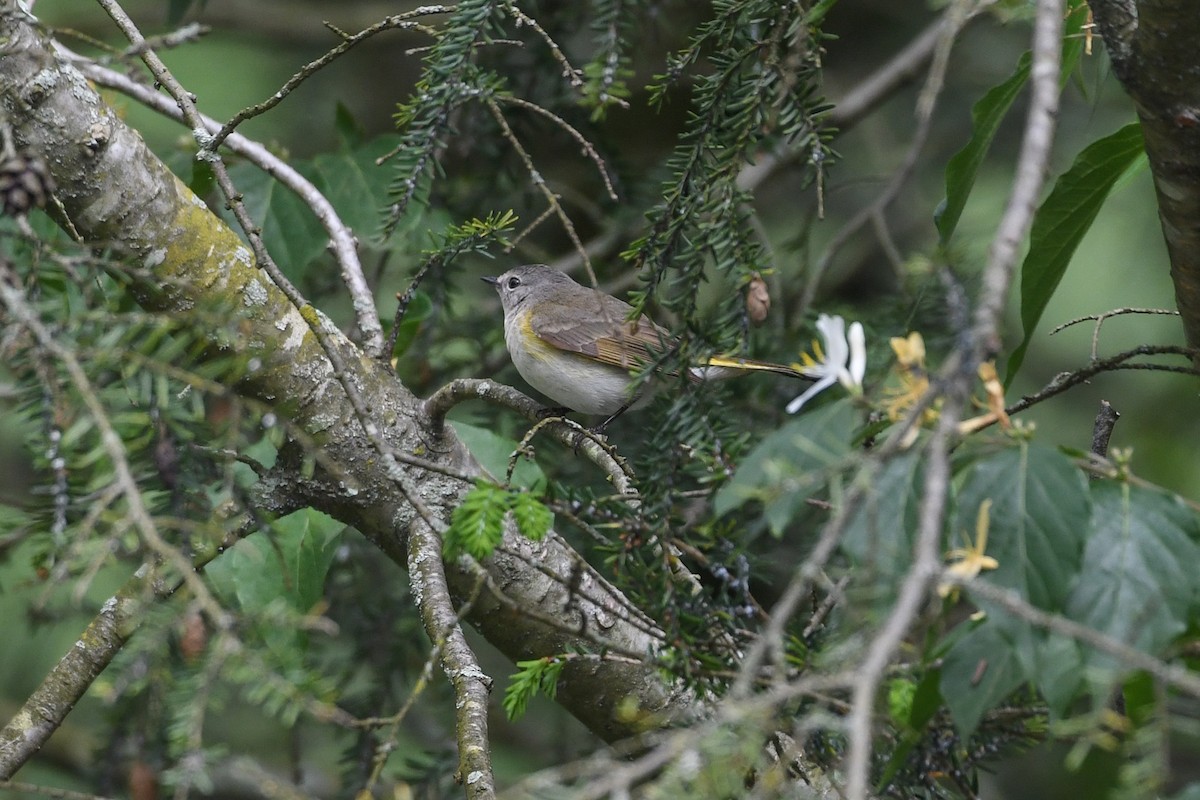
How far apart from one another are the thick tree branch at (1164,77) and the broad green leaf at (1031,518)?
0.79 metres

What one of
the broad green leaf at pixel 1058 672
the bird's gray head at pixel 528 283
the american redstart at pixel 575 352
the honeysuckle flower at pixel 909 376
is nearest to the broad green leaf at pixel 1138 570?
the broad green leaf at pixel 1058 672

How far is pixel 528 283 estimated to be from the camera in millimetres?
4289

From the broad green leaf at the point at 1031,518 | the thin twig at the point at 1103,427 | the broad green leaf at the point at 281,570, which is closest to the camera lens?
the broad green leaf at the point at 1031,518

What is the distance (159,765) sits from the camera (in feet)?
11.9

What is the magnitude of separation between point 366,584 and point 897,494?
325 cm

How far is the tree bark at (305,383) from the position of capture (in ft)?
6.95

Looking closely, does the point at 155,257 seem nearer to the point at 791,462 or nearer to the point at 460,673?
the point at 460,673

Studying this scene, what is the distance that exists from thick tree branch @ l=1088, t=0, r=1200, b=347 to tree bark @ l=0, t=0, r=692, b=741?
1.28m

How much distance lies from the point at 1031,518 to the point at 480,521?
0.81m

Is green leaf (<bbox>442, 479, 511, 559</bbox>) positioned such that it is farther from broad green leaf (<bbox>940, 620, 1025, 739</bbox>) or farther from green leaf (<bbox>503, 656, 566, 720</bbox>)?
broad green leaf (<bbox>940, 620, 1025, 739</bbox>)

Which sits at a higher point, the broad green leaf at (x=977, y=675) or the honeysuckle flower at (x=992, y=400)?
the honeysuckle flower at (x=992, y=400)

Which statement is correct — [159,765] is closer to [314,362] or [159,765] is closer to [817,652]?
[314,362]

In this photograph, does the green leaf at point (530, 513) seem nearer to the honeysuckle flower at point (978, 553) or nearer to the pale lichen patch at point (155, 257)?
the honeysuckle flower at point (978, 553)

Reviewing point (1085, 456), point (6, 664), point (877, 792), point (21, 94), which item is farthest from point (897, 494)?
point (6, 664)
